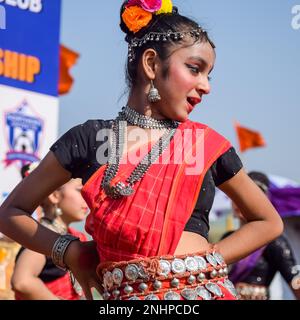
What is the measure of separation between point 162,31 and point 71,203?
2597mm

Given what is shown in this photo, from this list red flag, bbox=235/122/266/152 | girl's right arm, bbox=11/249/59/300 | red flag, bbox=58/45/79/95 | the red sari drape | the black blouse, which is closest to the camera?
the red sari drape

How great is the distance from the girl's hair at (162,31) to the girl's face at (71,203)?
2372 millimetres

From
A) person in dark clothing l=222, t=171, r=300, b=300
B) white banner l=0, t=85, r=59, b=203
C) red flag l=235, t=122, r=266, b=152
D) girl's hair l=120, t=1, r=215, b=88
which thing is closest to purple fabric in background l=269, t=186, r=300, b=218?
red flag l=235, t=122, r=266, b=152

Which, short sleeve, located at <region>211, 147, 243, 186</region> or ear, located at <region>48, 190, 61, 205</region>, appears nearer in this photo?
short sleeve, located at <region>211, 147, 243, 186</region>

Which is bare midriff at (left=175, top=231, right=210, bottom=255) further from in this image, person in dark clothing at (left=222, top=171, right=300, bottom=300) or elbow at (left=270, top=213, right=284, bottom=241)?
person in dark clothing at (left=222, top=171, right=300, bottom=300)

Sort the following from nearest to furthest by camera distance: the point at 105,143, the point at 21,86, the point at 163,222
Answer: the point at 163,222 < the point at 105,143 < the point at 21,86

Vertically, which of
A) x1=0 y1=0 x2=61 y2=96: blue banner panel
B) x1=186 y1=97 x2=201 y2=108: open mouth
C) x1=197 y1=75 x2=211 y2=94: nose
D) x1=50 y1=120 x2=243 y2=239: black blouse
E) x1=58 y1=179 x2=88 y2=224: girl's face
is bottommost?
x1=58 y1=179 x2=88 y2=224: girl's face

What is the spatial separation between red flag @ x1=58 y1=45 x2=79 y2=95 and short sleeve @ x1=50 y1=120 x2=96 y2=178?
6.55 meters

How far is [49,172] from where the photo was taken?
108 inches

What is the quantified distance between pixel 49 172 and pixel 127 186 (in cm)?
32

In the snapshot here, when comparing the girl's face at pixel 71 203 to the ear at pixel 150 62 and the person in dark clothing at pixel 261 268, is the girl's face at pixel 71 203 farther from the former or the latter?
the ear at pixel 150 62

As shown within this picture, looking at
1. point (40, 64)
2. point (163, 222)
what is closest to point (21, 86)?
point (40, 64)

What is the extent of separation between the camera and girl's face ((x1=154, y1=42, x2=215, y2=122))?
107 inches
